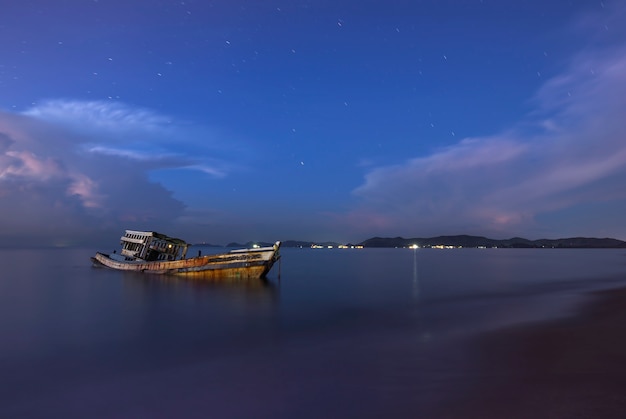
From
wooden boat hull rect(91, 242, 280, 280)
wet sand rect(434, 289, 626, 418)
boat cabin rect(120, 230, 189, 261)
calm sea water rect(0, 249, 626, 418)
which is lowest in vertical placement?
calm sea water rect(0, 249, 626, 418)

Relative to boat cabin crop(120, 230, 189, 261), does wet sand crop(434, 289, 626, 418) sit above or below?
below

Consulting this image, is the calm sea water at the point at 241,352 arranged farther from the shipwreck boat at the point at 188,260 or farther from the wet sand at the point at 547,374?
the shipwreck boat at the point at 188,260

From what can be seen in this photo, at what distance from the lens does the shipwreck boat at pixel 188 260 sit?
3447cm

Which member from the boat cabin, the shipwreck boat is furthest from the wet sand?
the boat cabin

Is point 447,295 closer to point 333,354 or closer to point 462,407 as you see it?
point 333,354

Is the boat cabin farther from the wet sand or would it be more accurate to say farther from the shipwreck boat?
the wet sand

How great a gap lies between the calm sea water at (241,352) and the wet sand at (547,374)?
2.10 feet

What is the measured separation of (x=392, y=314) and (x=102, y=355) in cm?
1380

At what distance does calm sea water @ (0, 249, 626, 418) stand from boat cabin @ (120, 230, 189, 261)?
10436mm

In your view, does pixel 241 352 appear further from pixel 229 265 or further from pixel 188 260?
pixel 188 260

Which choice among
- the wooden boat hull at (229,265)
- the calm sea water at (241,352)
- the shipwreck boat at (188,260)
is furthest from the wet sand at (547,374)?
the shipwreck boat at (188,260)

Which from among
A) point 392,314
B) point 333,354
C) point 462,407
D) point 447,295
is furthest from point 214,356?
point 447,295

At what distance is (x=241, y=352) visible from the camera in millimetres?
13758

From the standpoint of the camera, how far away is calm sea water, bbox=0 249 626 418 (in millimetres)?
8938
